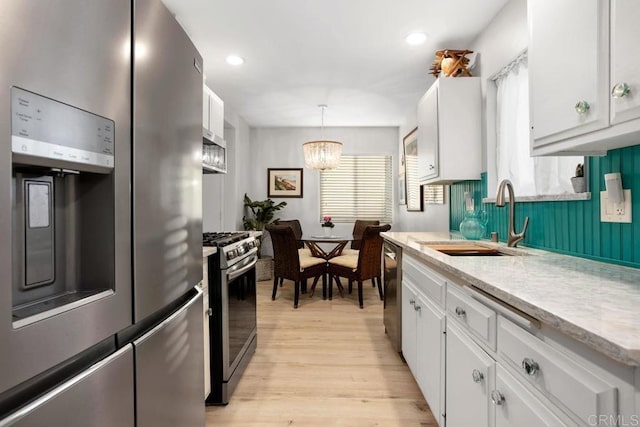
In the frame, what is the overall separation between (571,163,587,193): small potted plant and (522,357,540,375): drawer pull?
1.06 m

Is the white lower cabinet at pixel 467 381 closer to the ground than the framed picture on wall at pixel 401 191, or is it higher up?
closer to the ground

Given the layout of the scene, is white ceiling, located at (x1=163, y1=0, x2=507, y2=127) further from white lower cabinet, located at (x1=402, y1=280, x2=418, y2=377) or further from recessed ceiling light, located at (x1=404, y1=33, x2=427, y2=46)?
white lower cabinet, located at (x1=402, y1=280, x2=418, y2=377)

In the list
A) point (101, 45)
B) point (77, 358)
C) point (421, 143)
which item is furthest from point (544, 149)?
point (421, 143)

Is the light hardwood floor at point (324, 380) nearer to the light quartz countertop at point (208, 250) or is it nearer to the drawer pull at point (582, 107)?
the light quartz countertop at point (208, 250)

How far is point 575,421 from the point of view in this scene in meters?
0.71

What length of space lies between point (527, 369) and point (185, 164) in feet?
3.93

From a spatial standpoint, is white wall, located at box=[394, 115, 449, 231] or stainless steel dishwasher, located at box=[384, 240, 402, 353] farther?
white wall, located at box=[394, 115, 449, 231]

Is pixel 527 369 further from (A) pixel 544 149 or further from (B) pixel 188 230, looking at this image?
(B) pixel 188 230

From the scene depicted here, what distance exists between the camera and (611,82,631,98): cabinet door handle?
928mm

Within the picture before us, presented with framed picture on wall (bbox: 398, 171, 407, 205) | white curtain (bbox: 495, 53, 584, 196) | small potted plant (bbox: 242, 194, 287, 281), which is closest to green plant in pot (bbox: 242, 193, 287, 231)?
small potted plant (bbox: 242, 194, 287, 281)

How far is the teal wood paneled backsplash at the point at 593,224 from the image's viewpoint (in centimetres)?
129

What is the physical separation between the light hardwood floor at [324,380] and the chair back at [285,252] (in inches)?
21.4

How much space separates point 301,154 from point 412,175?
Answer: 1.99 meters

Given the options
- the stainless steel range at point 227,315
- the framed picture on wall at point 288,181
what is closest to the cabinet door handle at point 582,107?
the stainless steel range at point 227,315
